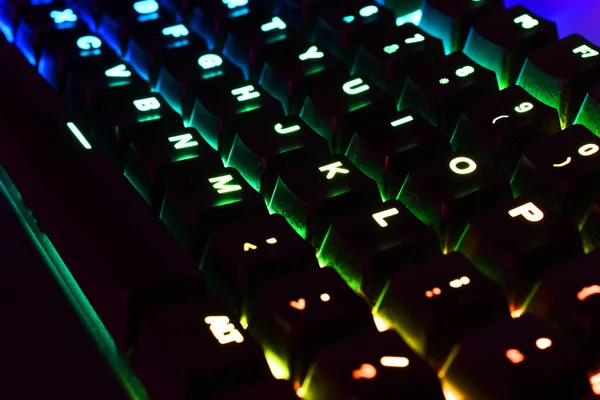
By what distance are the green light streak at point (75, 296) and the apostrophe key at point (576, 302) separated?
0.31 metres

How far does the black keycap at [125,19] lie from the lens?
2.68 feet

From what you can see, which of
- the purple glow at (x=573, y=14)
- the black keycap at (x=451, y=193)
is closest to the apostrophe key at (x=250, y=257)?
the black keycap at (x=451, y=193)

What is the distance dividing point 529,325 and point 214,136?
14.3 inches

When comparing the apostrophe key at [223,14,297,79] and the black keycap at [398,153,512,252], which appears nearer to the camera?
the black keycap at [398,153,512,252]

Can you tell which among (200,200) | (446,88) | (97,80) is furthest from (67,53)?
(446,88)

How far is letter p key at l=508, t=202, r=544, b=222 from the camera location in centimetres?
58

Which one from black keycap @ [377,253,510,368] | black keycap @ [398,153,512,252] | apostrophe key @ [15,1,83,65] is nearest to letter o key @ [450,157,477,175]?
black keycap @ [398,153,512,252]

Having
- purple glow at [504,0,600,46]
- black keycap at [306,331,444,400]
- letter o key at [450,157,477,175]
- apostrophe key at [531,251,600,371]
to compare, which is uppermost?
purple glow at [504,0,600,46]

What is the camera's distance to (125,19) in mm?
825

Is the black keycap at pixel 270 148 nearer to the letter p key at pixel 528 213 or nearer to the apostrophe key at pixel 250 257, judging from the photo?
the apostrophe key at pixel 250 257

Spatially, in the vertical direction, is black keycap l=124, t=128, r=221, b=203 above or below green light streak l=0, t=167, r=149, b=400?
above

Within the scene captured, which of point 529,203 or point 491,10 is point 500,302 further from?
point 491,10

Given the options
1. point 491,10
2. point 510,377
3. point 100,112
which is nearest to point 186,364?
point 510,377

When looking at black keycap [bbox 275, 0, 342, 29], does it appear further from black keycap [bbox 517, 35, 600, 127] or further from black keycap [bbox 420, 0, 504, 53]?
black keycap [bbox 517, 35, 600, 127]
